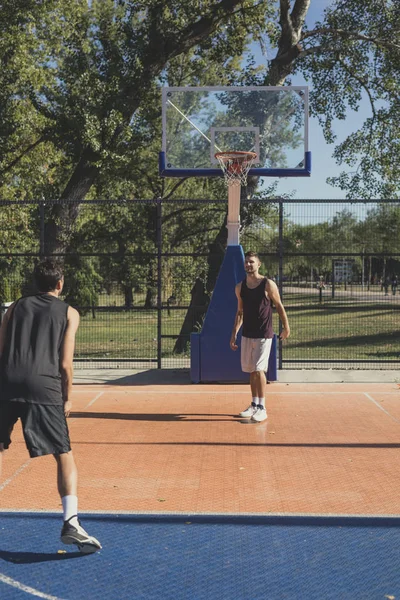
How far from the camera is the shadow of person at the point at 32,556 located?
15.3 feet

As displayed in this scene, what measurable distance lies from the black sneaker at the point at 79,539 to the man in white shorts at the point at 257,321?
4427mm

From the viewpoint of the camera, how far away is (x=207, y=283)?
48.0 ft

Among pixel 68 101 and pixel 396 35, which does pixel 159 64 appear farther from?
pixel 396 35

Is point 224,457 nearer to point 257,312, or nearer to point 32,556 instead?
point 257,312

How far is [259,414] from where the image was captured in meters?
9.02

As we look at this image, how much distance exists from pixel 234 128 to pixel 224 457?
25.6 ft

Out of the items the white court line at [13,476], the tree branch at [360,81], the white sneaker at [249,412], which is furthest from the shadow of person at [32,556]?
the tree branch at [360,81]

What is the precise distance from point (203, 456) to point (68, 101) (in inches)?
484

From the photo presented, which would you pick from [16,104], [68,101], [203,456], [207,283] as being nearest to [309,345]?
[207,283]

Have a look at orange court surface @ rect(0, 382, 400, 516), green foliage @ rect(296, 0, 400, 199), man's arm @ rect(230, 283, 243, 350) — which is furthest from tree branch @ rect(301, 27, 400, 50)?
man's arm @ rect(230, 283, 243, 350)

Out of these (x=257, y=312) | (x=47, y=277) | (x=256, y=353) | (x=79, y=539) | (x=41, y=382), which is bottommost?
(x=79, y=539)

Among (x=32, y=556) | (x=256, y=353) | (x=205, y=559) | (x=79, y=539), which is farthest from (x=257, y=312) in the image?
(x=32, y=556)

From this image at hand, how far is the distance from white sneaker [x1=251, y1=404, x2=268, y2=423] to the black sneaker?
445 cm

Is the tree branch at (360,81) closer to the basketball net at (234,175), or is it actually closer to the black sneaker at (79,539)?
the basketball net at (234,175)
